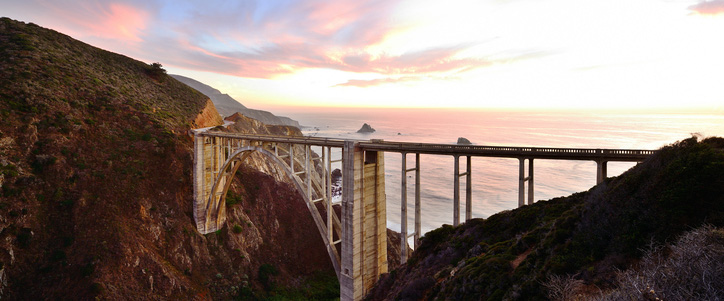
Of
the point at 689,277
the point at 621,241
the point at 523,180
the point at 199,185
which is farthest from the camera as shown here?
the point at 199,185

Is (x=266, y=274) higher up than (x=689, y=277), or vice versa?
(x=689, y=277)

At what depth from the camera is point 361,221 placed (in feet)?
56.6

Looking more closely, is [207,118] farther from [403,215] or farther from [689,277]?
[689,277]

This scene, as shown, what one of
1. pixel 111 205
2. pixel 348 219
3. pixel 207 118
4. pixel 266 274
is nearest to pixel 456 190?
pixel 348 219

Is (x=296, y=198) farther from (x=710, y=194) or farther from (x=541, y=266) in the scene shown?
(x=710, y=194)

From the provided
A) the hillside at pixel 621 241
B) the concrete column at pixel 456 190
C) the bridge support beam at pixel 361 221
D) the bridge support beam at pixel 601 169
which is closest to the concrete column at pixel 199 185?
the bridge support beam at pixel 361 221

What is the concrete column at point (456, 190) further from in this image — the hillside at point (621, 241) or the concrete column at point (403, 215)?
the hillside at point (621, 241)

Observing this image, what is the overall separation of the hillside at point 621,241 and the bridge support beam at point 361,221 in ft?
20.5

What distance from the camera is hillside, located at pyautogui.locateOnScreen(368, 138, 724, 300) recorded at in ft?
18.0

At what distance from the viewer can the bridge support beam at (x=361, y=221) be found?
16.8 meters

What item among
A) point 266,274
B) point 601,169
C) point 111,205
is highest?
point 601,169

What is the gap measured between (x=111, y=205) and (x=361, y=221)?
18.7m

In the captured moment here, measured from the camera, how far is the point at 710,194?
6723mm

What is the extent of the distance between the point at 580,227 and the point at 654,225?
181 cm
